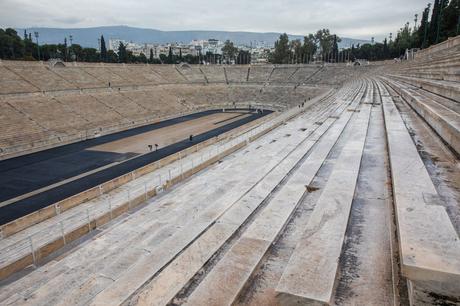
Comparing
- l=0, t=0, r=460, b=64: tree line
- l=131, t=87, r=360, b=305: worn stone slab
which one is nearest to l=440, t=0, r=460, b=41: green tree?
l=0, t=0, r=460, b=64: tree line

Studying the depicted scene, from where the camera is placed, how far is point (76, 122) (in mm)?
33844

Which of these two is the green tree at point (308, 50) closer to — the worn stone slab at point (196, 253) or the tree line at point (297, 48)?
the tree line at point (297, 48)

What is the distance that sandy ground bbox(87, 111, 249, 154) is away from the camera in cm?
2831

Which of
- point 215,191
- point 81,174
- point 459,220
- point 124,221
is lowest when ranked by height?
point 81,174

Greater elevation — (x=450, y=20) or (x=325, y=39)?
(x=325, y=39)

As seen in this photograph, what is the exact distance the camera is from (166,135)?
3362 centimetres

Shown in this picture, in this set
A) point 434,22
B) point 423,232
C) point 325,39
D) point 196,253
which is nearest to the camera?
point 423,232

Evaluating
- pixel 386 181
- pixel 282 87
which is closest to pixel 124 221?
pixel 386 181

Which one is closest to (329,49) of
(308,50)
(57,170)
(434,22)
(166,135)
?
(308,50)

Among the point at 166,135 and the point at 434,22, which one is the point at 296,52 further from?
the point at 166,135

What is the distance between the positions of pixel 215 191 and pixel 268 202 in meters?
1.58

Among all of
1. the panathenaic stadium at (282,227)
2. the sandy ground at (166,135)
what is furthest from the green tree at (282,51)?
the panathenaic stadium at (282,227)

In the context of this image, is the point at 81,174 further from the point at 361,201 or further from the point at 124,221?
the point at 361,201

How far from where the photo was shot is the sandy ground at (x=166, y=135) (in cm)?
2831
